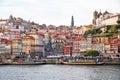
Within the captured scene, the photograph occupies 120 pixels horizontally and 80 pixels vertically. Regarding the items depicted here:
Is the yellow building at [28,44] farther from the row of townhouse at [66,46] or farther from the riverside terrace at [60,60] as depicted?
the riverside terrace at [60,60]

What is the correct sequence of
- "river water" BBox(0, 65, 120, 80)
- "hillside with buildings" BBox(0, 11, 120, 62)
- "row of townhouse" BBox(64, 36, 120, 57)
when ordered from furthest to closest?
"hillside with buildings" BBox(0, 11, 120, 62)
"row of townhouse" BBox(64, 36, 120, 57)
"river water" BBox(0, 65, 120, 80)

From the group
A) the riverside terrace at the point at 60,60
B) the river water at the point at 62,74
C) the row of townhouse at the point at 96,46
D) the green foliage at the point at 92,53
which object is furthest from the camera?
the row of townhouse at the point at 96,46

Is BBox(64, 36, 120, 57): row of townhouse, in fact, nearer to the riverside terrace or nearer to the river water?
the riverside terrace

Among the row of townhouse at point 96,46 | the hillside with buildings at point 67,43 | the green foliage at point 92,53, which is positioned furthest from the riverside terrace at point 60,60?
the hillside with buildings at point 67,43

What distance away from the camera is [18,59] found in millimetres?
72312

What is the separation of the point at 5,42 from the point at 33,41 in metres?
5.66

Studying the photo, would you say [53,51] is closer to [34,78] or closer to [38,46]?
[38,46]

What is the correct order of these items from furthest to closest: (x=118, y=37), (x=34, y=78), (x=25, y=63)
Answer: (x=118, y=37), (x=25, y=63), (x=34, y=78)

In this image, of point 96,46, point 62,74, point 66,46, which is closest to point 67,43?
point 66,46

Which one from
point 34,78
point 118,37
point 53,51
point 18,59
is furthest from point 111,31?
point 34,78

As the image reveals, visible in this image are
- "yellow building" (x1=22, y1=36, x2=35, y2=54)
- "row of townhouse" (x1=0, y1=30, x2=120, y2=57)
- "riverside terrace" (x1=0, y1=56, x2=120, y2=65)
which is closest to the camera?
"riverside terrace" (x1=0, y1=56, x2=120, y2=65)

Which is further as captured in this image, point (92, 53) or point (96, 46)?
point (96, 46)

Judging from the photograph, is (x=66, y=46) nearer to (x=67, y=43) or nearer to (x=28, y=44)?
(x=67, y=43)

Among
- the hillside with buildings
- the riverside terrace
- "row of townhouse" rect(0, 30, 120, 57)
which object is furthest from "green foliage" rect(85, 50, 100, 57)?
"row of townhouse" rect(0, 30, 120, 57)
